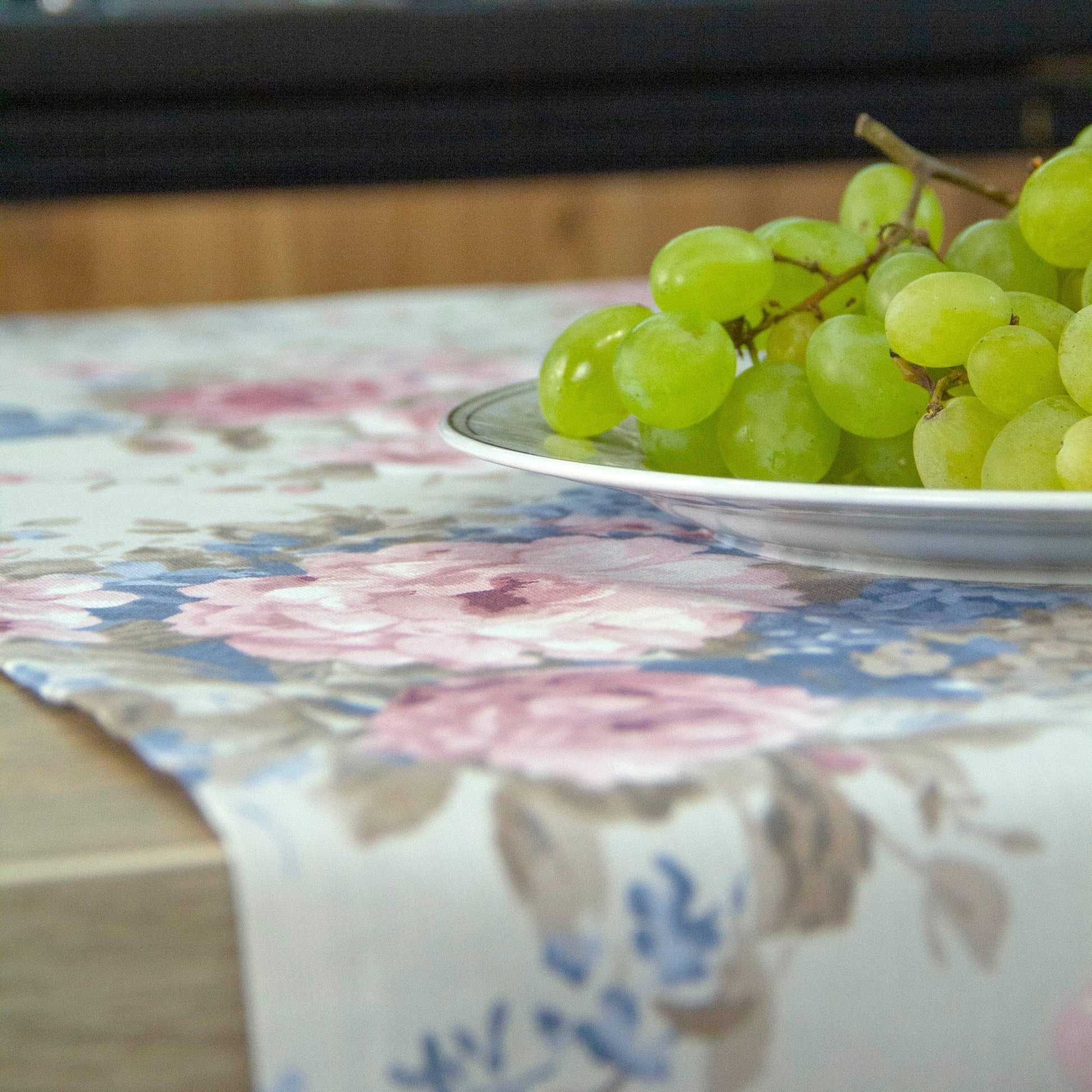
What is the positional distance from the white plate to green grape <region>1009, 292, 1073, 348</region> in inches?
3.1

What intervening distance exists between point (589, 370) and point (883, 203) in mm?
154

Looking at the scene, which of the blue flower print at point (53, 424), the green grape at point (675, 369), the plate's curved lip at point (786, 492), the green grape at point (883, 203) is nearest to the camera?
the plate's curved lip at point (786, 492)

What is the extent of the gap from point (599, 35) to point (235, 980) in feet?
9.87

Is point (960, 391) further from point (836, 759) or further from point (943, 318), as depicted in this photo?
point (836, 759)

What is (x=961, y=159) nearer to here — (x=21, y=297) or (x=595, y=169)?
(x=595, y=169)

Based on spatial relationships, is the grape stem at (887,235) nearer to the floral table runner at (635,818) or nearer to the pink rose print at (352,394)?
the floral table runner at (635,818)

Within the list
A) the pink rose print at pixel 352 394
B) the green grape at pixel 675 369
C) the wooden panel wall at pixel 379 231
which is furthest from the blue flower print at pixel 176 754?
the wooden panel wall at pixel 379 231

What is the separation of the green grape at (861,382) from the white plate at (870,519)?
38mm

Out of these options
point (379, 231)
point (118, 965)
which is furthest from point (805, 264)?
point (379, 231)

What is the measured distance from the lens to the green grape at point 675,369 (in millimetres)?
476

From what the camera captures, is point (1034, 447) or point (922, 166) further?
point (922, 166)

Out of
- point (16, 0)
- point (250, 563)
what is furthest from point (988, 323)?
point (16, 0)

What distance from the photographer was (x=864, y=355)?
0.47m

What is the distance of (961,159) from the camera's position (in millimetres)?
3199
